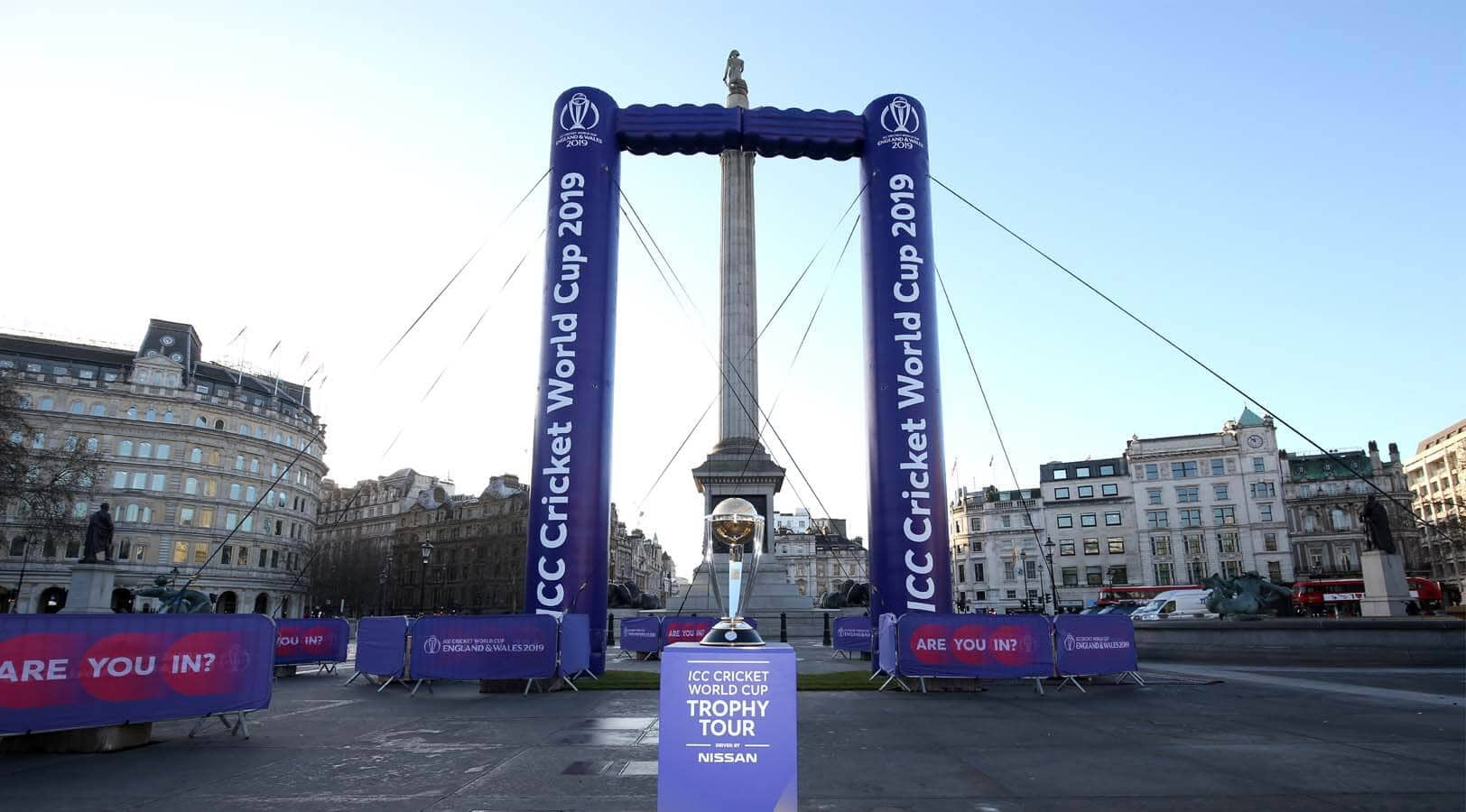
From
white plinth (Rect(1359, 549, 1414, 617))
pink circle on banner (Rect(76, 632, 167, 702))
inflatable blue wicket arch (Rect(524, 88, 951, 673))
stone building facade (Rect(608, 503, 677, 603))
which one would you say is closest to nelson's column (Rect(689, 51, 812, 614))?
inflatable blue wicket arch (Rect(524, 88, 951, 673))

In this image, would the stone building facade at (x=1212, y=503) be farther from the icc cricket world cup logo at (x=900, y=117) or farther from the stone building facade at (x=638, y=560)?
the icc cricket world cup logo at (x=900, y=117)

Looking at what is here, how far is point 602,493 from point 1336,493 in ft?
303

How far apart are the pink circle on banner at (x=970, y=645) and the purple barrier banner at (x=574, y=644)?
732 cm

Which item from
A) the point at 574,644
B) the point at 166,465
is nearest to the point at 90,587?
the point at 574,644

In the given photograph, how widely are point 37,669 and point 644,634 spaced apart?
17.6 m

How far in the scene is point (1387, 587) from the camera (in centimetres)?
2347

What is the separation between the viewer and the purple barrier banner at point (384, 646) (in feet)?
52.3

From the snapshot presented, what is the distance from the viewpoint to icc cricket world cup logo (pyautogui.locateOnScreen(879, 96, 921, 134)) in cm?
1884

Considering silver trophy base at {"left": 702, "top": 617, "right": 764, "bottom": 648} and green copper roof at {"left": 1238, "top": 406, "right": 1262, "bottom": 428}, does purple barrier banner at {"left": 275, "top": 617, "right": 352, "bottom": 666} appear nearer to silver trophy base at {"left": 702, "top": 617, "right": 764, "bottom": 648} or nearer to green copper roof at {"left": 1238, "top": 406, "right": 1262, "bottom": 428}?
silver trophy base at {"left": 702, "top": 617, "right": 764, "bottom": 648}

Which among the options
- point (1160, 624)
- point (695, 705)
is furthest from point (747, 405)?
point (695, 705)

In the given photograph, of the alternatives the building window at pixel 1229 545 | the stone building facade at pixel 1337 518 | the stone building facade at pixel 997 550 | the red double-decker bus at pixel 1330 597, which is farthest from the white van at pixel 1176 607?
the stone building facade at pixel 1337 518

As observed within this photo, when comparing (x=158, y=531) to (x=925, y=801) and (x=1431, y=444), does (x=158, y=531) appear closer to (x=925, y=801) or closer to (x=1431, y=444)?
(x=925, y=801)

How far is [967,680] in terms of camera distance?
15.5 metres

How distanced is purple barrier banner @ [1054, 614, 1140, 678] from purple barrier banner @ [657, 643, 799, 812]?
1207cm
